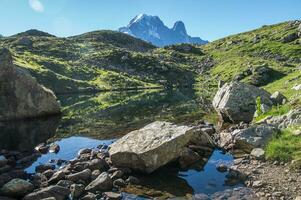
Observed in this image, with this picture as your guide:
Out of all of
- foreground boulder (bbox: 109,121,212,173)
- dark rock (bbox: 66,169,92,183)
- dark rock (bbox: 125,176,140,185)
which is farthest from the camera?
foreground boulder (bbox: 109,121,212,173)

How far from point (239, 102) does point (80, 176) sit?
28.7 m

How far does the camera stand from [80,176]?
1053 inches

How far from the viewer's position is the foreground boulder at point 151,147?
90.6 ft

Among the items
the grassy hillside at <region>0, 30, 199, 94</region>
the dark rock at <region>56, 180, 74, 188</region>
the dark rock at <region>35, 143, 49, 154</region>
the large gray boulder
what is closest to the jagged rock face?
the dark rock at <region>35, 143, 49, 154</region>

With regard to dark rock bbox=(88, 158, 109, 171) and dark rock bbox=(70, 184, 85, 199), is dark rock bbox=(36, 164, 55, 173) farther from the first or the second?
dark rock bbox=(70, 184, 85, 199)

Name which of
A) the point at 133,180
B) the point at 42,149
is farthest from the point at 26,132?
the point at 133,180

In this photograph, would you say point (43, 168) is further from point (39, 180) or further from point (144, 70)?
point (144, 70)

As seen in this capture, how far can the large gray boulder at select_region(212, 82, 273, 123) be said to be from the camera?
48500 millimetres

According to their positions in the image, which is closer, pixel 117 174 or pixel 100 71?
pixel 117 174

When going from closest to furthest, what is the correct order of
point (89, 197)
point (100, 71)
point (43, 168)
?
point (89, 197) < point (43, 168) < point (100, 71)

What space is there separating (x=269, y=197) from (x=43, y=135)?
107 feet

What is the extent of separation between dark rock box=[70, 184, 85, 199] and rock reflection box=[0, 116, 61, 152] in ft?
52.6

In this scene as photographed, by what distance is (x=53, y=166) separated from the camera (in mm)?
31375

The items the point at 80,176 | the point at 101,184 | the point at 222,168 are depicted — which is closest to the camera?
the point at 101,184
